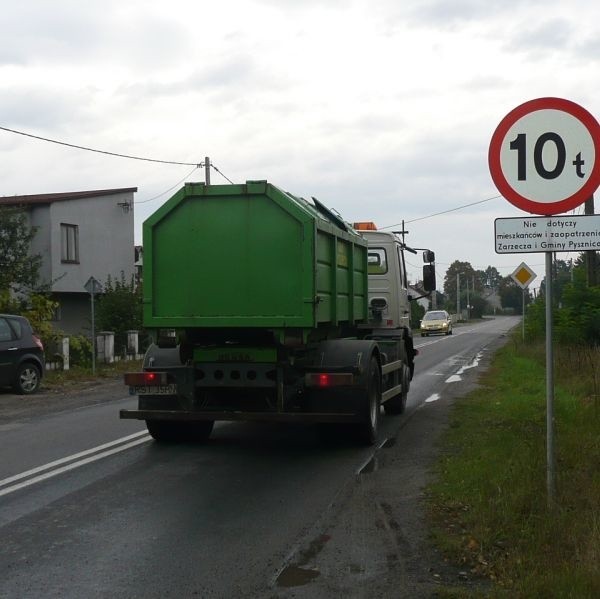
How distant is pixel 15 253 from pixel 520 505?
1905 cm

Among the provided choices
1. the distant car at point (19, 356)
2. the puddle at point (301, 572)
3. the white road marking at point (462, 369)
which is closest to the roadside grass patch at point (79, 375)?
the distant car at point (19, 356)

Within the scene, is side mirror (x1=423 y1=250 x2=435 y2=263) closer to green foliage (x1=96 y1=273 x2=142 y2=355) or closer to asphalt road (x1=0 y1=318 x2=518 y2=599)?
asphalt road (x1=0 y1=318 x2=518 y2=599)

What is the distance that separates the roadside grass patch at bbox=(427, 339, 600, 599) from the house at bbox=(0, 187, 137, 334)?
22.1 m

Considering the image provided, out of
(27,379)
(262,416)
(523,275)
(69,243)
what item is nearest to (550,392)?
(262,416)

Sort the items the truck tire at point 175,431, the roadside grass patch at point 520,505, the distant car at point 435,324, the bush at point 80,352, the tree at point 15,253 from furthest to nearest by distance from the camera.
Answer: the distant car at point 435,324, the bush at point 80,352, the tree at point 15,253, the truck tire at point 175,431, the roadside grass patch at point 520,505

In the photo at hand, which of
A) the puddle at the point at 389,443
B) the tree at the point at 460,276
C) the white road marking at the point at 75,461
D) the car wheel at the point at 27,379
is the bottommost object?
the puddle at the point at 389,443

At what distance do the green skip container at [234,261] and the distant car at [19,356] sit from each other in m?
8.35

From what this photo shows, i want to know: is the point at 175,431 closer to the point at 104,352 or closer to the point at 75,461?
the point at 75,461

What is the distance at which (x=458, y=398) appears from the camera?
14992 millimetres

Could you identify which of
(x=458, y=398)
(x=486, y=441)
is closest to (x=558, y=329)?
(x=458, y=398)

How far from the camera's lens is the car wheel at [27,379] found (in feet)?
54.6

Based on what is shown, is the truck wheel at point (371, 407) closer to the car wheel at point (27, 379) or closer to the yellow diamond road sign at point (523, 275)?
the car wheel at point (27, 379)

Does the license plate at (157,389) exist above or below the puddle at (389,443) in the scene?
above

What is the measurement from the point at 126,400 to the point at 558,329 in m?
11.4
